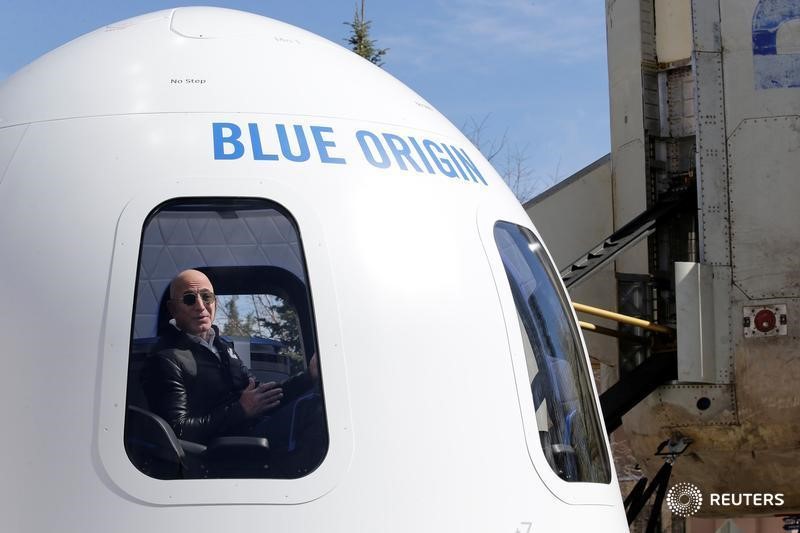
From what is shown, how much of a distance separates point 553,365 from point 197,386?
1510mm

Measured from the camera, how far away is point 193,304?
3953 millimetres

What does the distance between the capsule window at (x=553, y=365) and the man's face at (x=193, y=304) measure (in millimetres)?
1215

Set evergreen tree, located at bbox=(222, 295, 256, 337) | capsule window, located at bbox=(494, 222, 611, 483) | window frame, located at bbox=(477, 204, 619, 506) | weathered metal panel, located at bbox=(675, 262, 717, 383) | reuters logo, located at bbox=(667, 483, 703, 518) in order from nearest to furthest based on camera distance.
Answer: evergreen tree, located at bbox=(222, 295, 256, 337)
window frame, located at bbox=(477, 204, 619, 506)
capsule window, located at bbox=(494, 222, 611, 483)
weathered metal panel, located at bbox=(675, 262, 717, 383)
reuters logo, located at bbox=(667, 483, 703, 518)

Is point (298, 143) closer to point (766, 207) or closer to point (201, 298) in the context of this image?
point (201, 298)

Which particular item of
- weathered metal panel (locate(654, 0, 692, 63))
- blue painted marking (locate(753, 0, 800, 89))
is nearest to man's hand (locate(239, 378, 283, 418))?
blue painted marking (locate(753, 0, 800, 89))

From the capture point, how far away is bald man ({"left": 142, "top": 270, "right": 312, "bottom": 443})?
385 centimetres

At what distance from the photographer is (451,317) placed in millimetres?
4164

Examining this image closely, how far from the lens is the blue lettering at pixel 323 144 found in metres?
4.23

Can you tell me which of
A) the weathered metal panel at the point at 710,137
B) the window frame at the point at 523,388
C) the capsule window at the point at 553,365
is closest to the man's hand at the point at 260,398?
the window frame at the point at 523,388

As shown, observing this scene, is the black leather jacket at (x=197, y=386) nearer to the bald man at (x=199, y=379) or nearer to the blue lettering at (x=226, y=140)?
the bald man at (x=199, y=379)

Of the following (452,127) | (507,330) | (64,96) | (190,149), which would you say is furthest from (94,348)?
(452,127)

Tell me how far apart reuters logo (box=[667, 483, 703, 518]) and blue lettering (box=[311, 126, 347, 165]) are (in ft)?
28.6

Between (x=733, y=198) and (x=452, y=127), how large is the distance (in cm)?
641

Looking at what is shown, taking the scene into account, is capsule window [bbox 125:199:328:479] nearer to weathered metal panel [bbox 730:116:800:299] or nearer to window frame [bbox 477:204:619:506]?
window frame [bbox 477:204:619:506]
